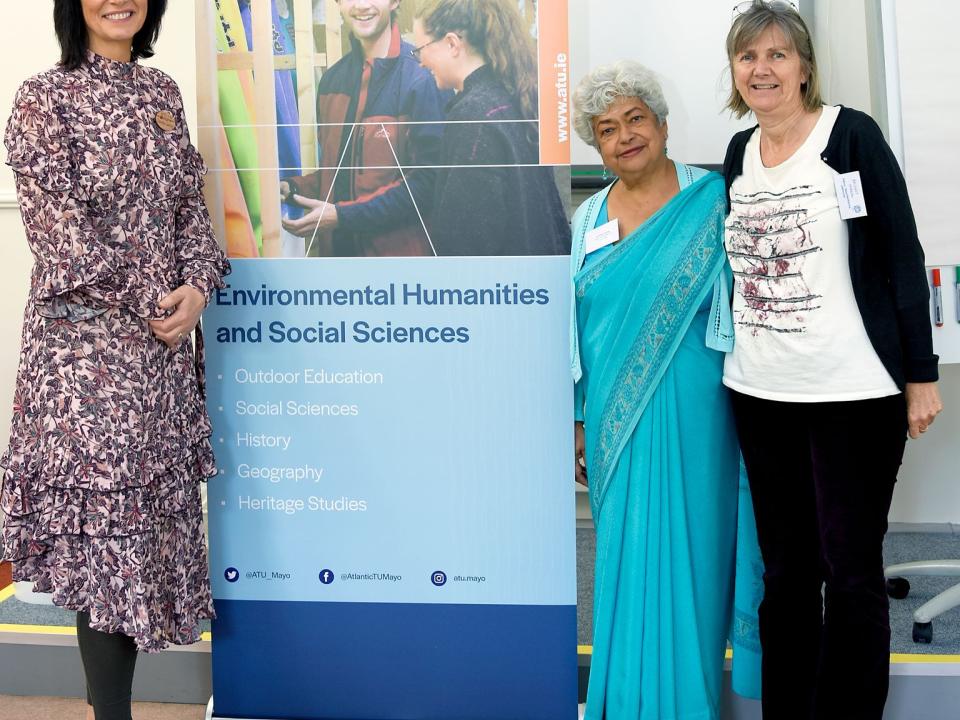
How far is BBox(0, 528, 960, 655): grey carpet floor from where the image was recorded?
2.39 meters

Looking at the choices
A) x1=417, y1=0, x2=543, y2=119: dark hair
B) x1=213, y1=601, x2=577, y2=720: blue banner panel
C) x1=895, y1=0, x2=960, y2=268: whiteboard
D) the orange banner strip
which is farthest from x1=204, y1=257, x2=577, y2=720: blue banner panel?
x1=895, y1=0, x2=960, y2=268: whiteboard

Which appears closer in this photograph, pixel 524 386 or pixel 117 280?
pixel 117 280

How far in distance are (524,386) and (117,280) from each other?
0.79 meters

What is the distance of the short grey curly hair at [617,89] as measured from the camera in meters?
1.82

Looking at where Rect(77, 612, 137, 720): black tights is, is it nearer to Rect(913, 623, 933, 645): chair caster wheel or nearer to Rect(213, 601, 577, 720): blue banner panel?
Rect(213, 601, 577, 720): blue banner panel

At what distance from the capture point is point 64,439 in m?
1.67

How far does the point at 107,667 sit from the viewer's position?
1.79 meters

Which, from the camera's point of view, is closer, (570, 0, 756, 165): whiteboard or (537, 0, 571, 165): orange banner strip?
(537, 0, 571, 165): orange banner strip

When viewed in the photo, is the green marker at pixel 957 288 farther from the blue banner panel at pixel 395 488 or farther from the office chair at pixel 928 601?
the blue banner panel at pixel 395 488

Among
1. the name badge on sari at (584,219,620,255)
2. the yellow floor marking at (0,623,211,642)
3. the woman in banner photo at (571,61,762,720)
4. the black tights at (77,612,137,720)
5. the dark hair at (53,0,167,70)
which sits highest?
→ the dark hair at (53,0,167,70)

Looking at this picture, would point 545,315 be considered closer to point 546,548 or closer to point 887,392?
point 546,548

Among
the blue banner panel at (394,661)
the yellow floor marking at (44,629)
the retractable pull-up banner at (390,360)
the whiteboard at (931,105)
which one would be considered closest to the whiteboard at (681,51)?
the whiteboard at (931,105)

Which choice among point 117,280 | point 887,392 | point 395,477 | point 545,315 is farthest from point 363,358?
point 887,392

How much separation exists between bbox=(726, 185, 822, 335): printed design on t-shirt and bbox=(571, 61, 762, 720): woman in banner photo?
4.0 inches
